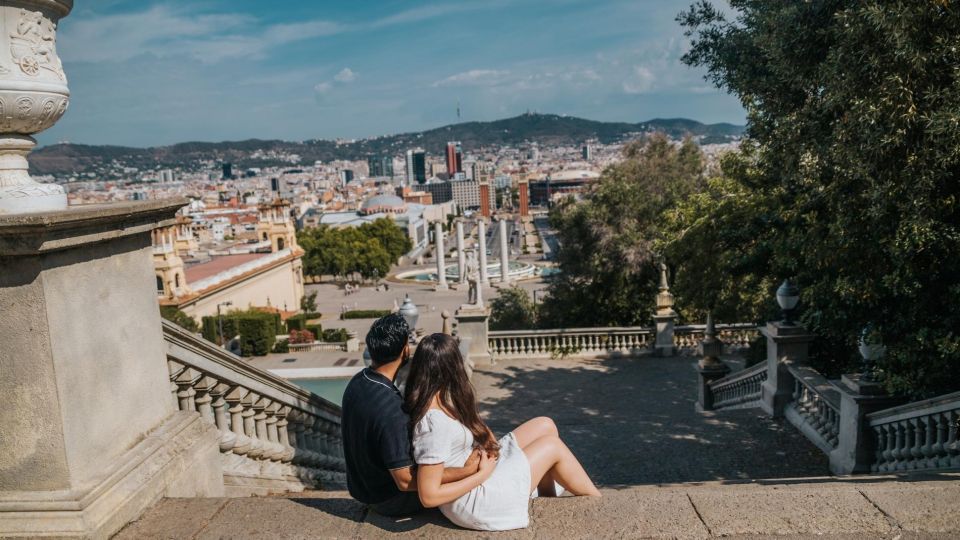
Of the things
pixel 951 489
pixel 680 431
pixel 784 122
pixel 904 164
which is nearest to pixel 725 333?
pixel 680 431

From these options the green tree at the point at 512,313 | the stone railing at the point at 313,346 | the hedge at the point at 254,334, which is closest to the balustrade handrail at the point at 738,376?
the green tree at the point at 512,313

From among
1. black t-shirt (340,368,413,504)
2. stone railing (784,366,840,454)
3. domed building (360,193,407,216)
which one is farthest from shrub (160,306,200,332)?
domed building (360,193,407,216)

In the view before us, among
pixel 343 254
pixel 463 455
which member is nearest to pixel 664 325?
pixel 463 455

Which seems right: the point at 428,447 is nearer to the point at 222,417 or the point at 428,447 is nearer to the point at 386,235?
the point at 222,417

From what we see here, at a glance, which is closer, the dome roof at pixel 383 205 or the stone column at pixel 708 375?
the stone column at pixel 708 375

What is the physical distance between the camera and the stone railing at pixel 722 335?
1695 centimetres

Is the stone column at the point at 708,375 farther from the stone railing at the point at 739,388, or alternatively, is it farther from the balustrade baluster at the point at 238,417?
the balustrade baluster at the point at 238,417

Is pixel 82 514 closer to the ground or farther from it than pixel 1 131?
closer to the ground

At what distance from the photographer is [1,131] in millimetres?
3082

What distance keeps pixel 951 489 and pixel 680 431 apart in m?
6.67

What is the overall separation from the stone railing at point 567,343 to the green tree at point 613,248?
506 centimetres

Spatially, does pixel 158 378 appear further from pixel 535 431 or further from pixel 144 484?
pixel 535 431

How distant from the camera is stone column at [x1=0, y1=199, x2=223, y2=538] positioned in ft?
9.48

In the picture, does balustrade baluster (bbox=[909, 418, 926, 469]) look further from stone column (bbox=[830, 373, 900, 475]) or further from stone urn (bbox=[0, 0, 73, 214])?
stone urn (bbox=[0, 0, 73, 214])
